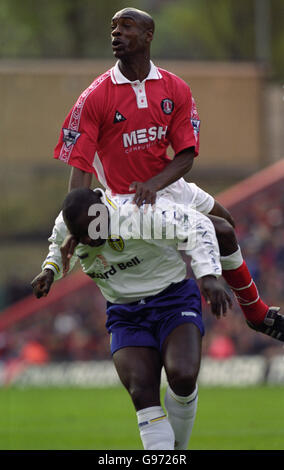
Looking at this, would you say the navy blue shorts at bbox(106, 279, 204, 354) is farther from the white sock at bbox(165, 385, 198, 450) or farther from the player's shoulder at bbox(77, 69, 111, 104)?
the player's shoulder at bbox(77, 69, 111, 104)

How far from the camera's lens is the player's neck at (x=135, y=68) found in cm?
690

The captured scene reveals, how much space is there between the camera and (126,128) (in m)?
6.84

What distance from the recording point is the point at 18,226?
2859cm

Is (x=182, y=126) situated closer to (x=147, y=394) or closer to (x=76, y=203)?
(x=76, y=203)

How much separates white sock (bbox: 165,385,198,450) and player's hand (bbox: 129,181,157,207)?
4.43ft

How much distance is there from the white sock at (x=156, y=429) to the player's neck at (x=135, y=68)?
2313 mm

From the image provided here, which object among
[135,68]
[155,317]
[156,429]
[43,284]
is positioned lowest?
[156,429]

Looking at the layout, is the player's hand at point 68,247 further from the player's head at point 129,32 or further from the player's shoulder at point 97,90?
the player's head at point 129,32

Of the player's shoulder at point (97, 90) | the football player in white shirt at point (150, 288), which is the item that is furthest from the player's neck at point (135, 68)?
the football player in white shirt at point (150, 288)

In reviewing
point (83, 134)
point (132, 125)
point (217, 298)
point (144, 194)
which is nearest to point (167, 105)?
point (132, 125)

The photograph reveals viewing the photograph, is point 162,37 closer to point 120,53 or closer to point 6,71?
point 6,71

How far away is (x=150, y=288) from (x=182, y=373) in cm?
71

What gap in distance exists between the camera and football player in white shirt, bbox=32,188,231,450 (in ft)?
21.2

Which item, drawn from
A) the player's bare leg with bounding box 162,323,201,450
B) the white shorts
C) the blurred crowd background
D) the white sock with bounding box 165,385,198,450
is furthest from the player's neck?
the blurred crowd background
